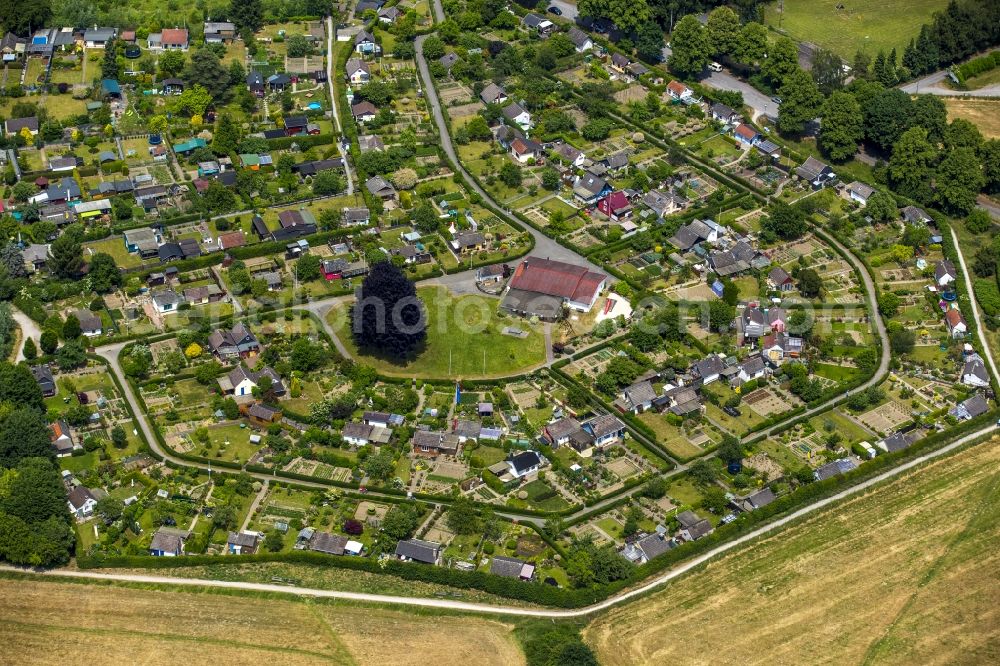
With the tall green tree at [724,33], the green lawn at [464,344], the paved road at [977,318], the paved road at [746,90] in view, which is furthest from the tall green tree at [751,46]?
the green lawn at [464,344]

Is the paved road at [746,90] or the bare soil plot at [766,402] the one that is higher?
the paved road at [746,90]

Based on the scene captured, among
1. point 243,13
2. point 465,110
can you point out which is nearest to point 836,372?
point 465,110

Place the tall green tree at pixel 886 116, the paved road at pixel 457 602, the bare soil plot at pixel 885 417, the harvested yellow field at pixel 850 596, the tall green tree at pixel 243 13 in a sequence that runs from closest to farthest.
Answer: the harvested yellow field at pixel 850 596, the paved road at pixel 457 602, the bare soil plot at pixel 885 417, the tall green tree at pixel 886 116, the tall green tree at pixel 243 13

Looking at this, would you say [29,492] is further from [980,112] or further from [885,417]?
[980,112]

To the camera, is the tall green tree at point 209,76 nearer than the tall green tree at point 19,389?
No

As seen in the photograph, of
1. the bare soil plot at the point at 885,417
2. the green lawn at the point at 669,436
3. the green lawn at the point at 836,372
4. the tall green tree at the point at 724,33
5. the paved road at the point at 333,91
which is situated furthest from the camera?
the tall green tree at the point at 724,33

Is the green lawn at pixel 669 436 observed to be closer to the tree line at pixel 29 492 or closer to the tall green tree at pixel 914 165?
the tall green tree at pixel 914 165

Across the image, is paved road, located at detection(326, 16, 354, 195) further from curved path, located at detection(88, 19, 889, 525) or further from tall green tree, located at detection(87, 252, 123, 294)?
tall green tree, located at detection(87, 252, 123, 294)
